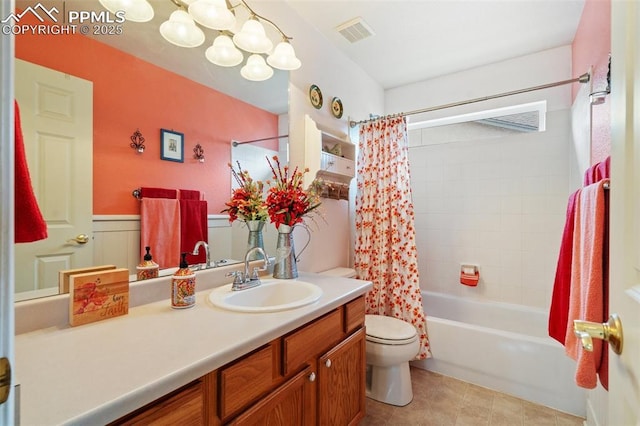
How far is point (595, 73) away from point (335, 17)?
1541 mm

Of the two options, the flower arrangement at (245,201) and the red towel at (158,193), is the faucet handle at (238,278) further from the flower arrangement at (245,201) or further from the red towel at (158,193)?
the red towel at (158,193)

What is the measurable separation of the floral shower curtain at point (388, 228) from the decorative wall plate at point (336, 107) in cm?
28

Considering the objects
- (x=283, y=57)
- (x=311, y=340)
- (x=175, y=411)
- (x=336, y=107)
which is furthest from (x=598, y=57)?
(x=175, y=411)

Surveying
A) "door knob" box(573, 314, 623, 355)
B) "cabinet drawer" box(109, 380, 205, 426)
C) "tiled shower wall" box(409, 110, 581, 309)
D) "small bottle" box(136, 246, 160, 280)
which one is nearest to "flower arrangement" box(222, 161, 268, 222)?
"small bottle" box(136, 246, 160, 280)

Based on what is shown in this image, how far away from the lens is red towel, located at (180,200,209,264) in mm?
1377

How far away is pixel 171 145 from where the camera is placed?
4.36 ft

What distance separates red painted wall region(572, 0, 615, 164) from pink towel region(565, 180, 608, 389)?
32cm

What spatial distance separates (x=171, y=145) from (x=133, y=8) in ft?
1.81

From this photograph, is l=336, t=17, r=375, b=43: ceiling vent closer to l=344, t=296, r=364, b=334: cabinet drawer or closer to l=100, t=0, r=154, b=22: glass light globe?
l=100, t=0, r=154, b=22: glass light globe

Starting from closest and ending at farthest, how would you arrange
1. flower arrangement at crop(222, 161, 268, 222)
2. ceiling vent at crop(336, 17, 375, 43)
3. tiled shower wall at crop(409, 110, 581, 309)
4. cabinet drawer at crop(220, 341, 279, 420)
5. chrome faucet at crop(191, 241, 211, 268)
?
cabinet drawer at crop(220, 341, 279, 420) → chrome faucet at crop(191, 241, 211, 268) → flower arrangement at crop(222, 161, 268, 222) → ceiling vent at crop(336, 17, 375, 43) → tiled shower wall at crop(409, 110, 581, 309)

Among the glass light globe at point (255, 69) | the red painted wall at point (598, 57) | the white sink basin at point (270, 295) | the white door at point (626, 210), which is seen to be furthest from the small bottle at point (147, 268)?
the red painted wall at point (598, 57)

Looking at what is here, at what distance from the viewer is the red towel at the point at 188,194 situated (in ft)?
4.49

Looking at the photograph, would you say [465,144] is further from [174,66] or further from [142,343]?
[142,343]

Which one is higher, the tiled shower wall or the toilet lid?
the tiled shower wall
